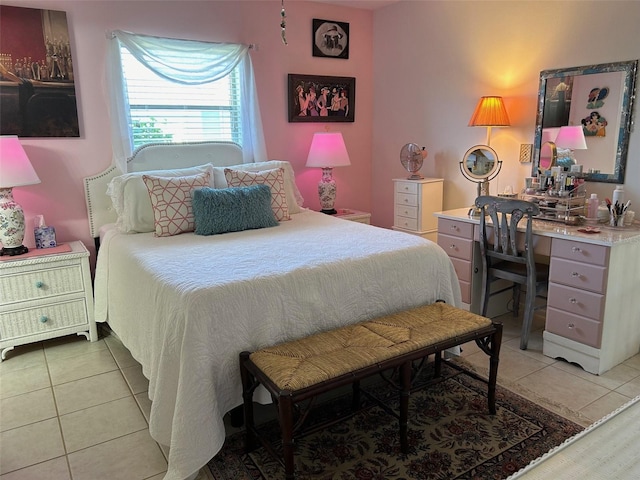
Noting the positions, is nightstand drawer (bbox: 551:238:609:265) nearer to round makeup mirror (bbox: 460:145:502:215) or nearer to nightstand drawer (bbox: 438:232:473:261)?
nightstand drawer (bbox: 438:232:473:261)

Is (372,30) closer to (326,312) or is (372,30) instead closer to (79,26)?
(79,26)

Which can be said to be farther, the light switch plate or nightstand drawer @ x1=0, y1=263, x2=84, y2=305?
the light switch plate

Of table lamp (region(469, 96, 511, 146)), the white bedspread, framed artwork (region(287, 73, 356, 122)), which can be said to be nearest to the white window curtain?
framed artwork (region(287, 73, 356, 122))

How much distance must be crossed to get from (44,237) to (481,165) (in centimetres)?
325

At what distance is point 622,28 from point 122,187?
11.1 ft

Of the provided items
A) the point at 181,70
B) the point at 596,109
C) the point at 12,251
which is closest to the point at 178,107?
the point at 181,70

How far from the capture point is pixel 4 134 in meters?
3.18

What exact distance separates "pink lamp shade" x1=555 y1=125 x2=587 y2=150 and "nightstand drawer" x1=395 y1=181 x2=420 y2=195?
1180mm

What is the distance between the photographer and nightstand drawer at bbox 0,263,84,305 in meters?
2.93

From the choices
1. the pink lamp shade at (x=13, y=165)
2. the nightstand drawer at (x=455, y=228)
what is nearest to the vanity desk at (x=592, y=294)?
the nightstand drawer at (x=455, y=228)

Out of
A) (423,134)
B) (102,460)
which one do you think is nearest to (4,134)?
(102,460)

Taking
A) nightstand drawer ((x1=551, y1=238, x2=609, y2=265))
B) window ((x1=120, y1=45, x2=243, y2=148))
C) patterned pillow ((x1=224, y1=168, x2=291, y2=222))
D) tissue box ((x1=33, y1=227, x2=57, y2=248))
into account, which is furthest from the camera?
window ((x1=120, y1=45, x2=243, y2=148))

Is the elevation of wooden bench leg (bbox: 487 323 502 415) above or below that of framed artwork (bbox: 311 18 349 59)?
below

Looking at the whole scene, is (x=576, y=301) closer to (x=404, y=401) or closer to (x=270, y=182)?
(x=404, y=401)
